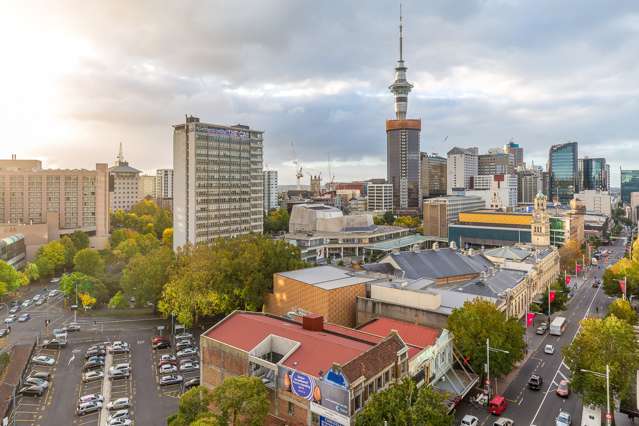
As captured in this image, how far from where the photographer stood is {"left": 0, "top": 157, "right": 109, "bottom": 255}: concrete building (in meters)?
169

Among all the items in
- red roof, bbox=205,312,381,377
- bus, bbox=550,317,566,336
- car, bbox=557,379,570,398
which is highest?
red roof, bbox=205,312,381,377

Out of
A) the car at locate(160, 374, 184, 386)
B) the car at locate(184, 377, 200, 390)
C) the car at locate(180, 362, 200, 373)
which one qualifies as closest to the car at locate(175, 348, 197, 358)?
the car at locate(180, 362, 200, 373)

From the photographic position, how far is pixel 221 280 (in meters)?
80.1

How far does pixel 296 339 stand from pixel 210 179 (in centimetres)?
11212

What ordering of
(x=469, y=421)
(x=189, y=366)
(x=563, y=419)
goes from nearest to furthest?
(x=469, y=421)
(x=563, y=419)
(x=189, y=366)

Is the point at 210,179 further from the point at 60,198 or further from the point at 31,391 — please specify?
the point at 31,391

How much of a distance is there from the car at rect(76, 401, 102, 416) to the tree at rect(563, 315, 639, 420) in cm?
5449

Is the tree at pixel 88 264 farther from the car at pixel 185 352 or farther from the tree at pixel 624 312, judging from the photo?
the tree at pixel 624 312

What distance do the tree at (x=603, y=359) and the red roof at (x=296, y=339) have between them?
23027mm

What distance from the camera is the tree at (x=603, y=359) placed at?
45.0 meters

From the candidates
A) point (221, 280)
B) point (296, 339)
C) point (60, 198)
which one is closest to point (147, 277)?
point (221, 280)

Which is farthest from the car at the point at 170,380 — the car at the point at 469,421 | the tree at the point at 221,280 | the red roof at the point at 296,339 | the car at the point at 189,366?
the car at the point at 469,421

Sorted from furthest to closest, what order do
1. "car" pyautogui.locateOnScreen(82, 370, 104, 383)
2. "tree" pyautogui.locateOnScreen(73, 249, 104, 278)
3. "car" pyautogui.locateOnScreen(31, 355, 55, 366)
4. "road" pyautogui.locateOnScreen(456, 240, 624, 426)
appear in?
1. "tree" pyautogui.locateOnScreen(73, 249, 104, 278)
2. "car" pyautogui.locateOnScreen(31, 355, 55, 366)
3. "car" pyautogui.locateOnScreen(82, 370, 104, 383)
4. "road" pyautogui.locateOnScreen(456, 240, 624, 426)

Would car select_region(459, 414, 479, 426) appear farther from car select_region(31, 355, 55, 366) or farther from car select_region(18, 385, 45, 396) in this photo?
car select_region(31, 355, 55, 366)
